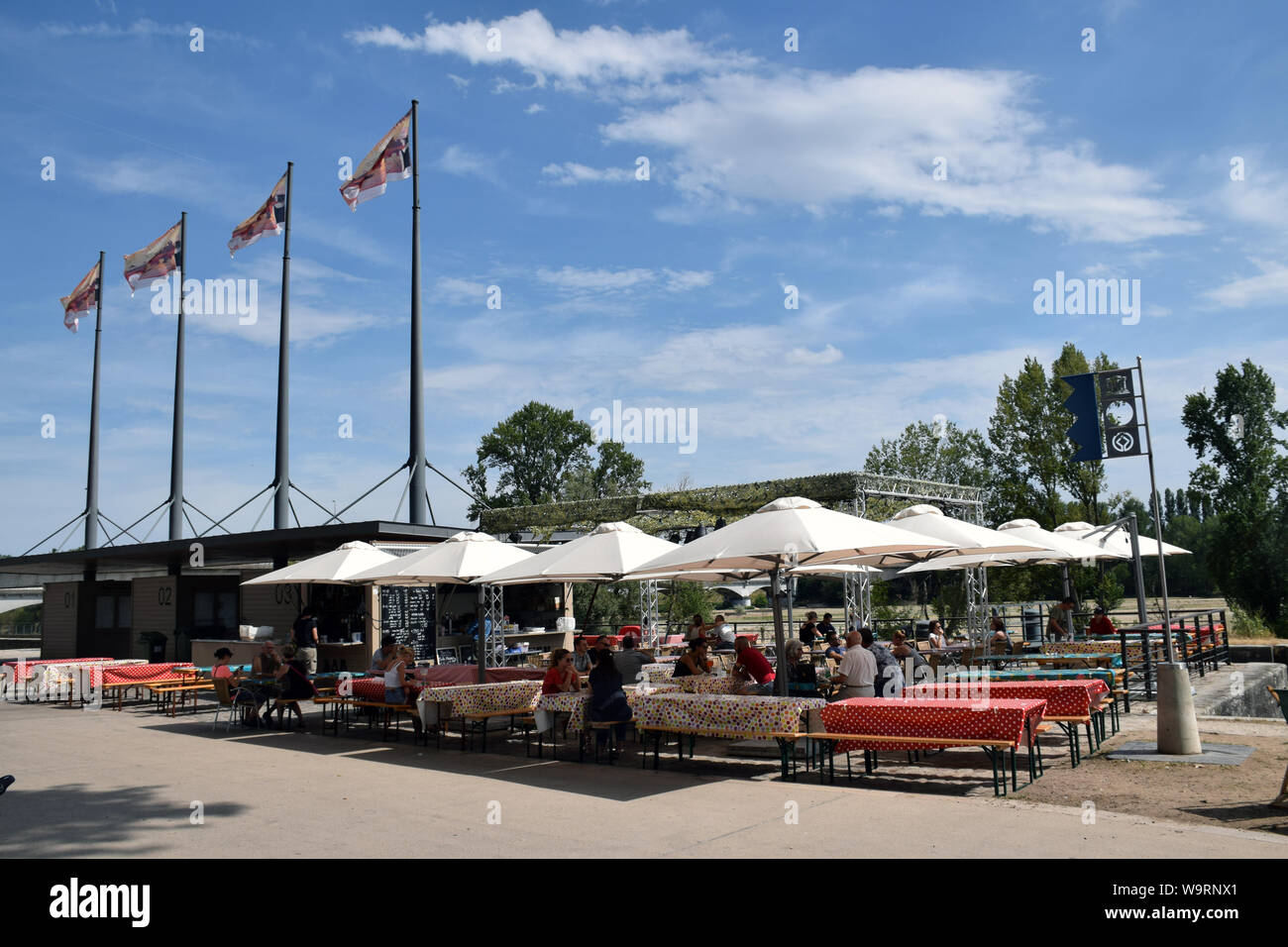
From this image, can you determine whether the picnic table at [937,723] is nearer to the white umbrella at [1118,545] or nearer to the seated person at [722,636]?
the white umbrella at [1118,545]

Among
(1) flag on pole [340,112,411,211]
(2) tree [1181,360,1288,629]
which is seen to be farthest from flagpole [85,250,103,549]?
(2) tree [1181,360,1288,629]

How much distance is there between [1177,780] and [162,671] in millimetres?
17532

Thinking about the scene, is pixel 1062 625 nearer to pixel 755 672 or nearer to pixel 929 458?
pixel 755 672

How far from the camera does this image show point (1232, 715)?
1352cm

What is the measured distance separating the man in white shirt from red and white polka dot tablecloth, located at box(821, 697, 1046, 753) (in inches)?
49.7

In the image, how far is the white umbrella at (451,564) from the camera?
1275 cm

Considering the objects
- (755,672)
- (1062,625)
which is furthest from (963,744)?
(1062,625)

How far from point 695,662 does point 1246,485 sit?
27.9 metres

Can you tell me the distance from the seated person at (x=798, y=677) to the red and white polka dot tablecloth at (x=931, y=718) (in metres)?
1.53

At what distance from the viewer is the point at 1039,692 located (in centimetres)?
917

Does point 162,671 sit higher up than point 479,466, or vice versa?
point 479,466

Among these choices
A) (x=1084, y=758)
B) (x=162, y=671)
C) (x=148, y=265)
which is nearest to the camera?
(x=1084, y=758)
